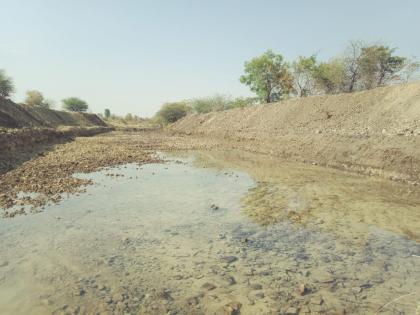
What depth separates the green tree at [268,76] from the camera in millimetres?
45125

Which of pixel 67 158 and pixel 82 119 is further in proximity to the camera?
pixel 82 119

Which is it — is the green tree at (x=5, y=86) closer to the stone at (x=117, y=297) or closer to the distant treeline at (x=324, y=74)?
the distant treeline at (x=324, y=74)

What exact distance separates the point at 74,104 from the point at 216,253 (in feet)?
338

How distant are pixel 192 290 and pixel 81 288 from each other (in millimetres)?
1529

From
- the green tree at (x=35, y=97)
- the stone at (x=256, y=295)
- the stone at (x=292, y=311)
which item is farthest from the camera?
the green tree at (x=35, y=97)

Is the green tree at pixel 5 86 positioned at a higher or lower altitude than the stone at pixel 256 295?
higher

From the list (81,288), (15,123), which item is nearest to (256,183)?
(81,288)

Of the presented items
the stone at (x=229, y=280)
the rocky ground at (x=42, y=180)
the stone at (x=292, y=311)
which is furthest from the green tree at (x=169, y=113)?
the stone at (x=292, y=311)

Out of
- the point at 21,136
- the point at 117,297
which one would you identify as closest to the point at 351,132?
the point at 117,297

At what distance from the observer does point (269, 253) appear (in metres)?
5.50

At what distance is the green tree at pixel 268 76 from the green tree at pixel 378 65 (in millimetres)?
10549

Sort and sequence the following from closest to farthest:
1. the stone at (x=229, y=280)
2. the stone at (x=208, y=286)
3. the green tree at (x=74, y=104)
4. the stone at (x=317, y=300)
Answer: the stone at (x=317, y=300)
the stone at (x=208, y=286)
the stone at (x=229, y=280)
the green tree at (x=74, y=104)

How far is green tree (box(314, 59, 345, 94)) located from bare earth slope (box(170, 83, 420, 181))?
12624 mm

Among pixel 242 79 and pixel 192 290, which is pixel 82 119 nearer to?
pixel 242 79
